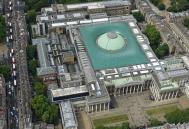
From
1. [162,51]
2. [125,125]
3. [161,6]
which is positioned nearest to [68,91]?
[125,125]

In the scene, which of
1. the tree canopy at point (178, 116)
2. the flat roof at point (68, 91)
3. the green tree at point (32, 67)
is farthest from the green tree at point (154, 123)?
the green tree at point (32, 67)

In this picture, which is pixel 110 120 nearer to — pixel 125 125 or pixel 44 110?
pixel 125 125

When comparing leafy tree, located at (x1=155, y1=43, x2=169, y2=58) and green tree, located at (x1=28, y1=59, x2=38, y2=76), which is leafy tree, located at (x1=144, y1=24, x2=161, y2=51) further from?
green tree, located at (x1=28, y1=59, x2=38, y2=76)

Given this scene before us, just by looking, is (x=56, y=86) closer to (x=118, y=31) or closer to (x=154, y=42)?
(x=118, y=31)

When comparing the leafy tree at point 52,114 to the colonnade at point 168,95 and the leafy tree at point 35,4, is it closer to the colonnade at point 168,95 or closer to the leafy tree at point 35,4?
the colonnade at point 168,95

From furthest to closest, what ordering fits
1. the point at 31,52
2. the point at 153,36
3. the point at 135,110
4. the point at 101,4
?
the point at 101,4 < the point at 153,36 < the point at 31,52 < the point at 135,110

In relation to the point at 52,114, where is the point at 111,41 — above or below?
above
